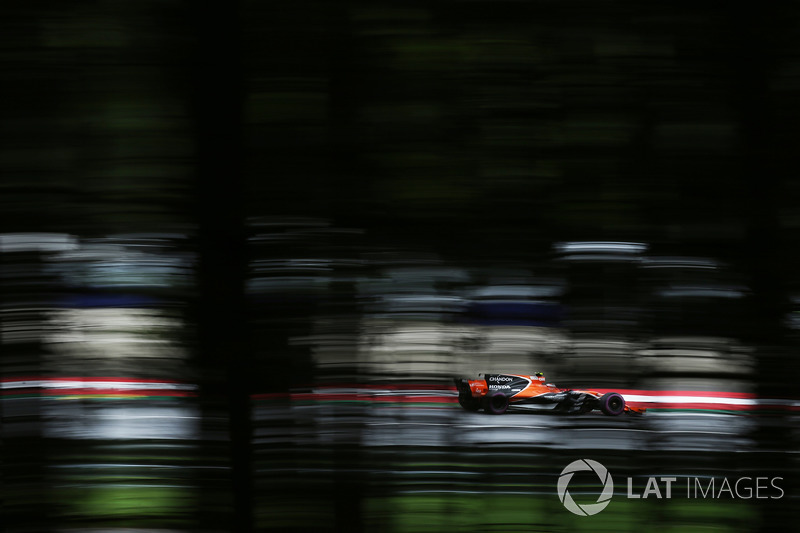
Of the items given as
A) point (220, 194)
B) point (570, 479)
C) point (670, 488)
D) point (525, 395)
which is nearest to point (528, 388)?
point (525, 395)

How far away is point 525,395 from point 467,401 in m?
0.22

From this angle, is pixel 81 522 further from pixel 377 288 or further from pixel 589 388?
pixel 589 388

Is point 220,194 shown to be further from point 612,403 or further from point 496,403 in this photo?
point 612,403

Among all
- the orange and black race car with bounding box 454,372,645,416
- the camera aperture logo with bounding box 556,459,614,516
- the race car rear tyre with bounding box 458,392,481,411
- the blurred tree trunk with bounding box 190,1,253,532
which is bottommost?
the camera aperture logo with bounding box 556,459,614,516

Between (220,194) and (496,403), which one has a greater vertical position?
(220,194)

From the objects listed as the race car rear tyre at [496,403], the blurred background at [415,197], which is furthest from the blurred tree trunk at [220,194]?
the race car rear tyre at [496,403]

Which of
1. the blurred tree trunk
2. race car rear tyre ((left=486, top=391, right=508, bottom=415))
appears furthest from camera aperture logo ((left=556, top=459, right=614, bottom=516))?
the blurred tree trunk

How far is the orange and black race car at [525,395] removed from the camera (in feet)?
7.17

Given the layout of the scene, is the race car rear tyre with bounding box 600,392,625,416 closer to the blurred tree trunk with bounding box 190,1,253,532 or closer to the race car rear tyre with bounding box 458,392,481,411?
the race car rear tyre with bounding box 458,392,481,411

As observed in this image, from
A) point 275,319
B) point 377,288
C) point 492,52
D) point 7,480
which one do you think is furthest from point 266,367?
point 492,52

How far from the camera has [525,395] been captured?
7.16ft

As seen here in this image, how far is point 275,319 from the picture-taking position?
218 cm

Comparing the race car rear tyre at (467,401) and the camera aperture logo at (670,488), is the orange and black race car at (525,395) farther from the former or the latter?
the camera aperture logo at (670,488)

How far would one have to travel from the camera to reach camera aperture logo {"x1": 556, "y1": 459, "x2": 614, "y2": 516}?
219 cm
